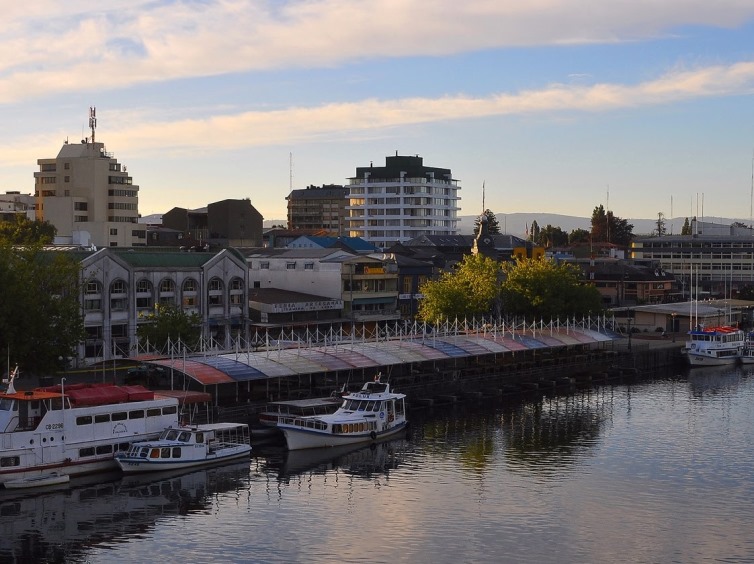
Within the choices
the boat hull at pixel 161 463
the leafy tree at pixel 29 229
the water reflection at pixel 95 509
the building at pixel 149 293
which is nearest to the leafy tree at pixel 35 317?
the boat hull at pixel 161 463

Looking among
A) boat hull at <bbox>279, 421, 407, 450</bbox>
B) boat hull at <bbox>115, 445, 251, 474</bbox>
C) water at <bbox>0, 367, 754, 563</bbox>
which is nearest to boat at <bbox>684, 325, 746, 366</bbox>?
water at <bbox>0, 367, 754, 563</bbox>

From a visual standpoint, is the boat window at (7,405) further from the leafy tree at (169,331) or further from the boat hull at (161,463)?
the leafy tree at (169,331)

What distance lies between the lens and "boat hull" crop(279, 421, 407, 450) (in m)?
80.5

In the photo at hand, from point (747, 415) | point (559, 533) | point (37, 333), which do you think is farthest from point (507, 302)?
point (559, 533)

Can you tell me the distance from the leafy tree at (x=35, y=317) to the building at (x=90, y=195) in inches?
3557

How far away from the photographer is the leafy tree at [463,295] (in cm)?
13812

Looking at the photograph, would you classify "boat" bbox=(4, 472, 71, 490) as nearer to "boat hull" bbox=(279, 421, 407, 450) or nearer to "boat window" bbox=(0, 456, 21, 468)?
"boat window" bbox=(0, 456, 21, 468)

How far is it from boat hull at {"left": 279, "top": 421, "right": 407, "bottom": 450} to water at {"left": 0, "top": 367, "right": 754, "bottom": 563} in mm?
1351

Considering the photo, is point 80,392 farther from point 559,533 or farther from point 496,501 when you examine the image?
point 559,533

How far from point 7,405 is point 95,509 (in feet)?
32.6

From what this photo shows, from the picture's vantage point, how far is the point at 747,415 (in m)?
98.8

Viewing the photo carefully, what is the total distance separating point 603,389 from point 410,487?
173ft

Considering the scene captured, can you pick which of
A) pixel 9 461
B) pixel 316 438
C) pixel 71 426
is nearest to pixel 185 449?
pixel 71 426

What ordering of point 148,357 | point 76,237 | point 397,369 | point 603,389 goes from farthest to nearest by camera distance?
1. point 76,237
2. point 603,389
3. point 397,369
4. point 148,357
